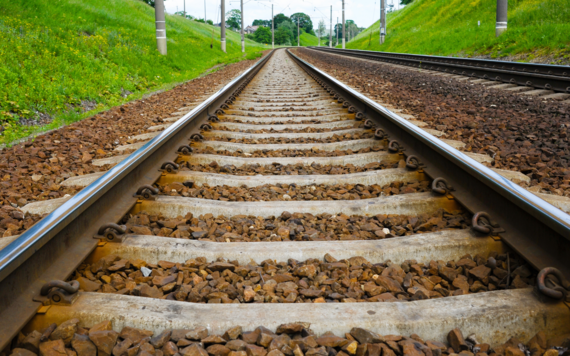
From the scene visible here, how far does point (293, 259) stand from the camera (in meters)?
2.01

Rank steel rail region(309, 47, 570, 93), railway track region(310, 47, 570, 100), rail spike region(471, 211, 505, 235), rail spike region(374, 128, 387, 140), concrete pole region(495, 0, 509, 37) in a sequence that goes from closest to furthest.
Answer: rail spike region(471, 211, 505, 235)
rail spike region(374, 128, 387, 140)
railway track region(310, 47, 570, 100)
steel rail region(309, 47, 570, 93)
concrete pole region(495, 0, 509, 37)

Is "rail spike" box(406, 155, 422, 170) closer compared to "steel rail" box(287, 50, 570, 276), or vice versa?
"steel rail" box(287, 50, 570, 276)

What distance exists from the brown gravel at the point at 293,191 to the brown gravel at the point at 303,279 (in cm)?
81

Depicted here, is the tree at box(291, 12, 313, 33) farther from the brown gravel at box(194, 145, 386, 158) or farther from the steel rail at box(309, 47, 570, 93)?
the brown gravel at box(194, 145, 386, 158)

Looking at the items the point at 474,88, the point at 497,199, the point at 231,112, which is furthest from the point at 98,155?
the point at 474,88

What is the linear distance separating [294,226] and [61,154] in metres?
2.69

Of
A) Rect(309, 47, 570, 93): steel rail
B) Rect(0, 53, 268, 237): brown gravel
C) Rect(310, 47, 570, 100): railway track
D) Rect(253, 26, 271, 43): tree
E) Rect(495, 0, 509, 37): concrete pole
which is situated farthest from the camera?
Rect(253, 26, 271, 43): tree

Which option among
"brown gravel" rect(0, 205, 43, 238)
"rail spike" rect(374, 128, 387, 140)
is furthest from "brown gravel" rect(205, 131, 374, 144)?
"brown gravel" rect(0, 205, 43, 238)

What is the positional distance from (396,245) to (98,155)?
119 inches

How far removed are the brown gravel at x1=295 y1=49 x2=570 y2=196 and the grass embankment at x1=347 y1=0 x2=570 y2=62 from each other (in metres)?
5.98

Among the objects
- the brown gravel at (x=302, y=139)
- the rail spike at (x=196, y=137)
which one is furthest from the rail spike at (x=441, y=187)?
the rail spike at (x=196, y=137)

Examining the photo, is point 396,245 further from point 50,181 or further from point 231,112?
point 231,112

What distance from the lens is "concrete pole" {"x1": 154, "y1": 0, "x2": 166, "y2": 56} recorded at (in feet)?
43.2

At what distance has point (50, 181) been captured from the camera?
3.23m
